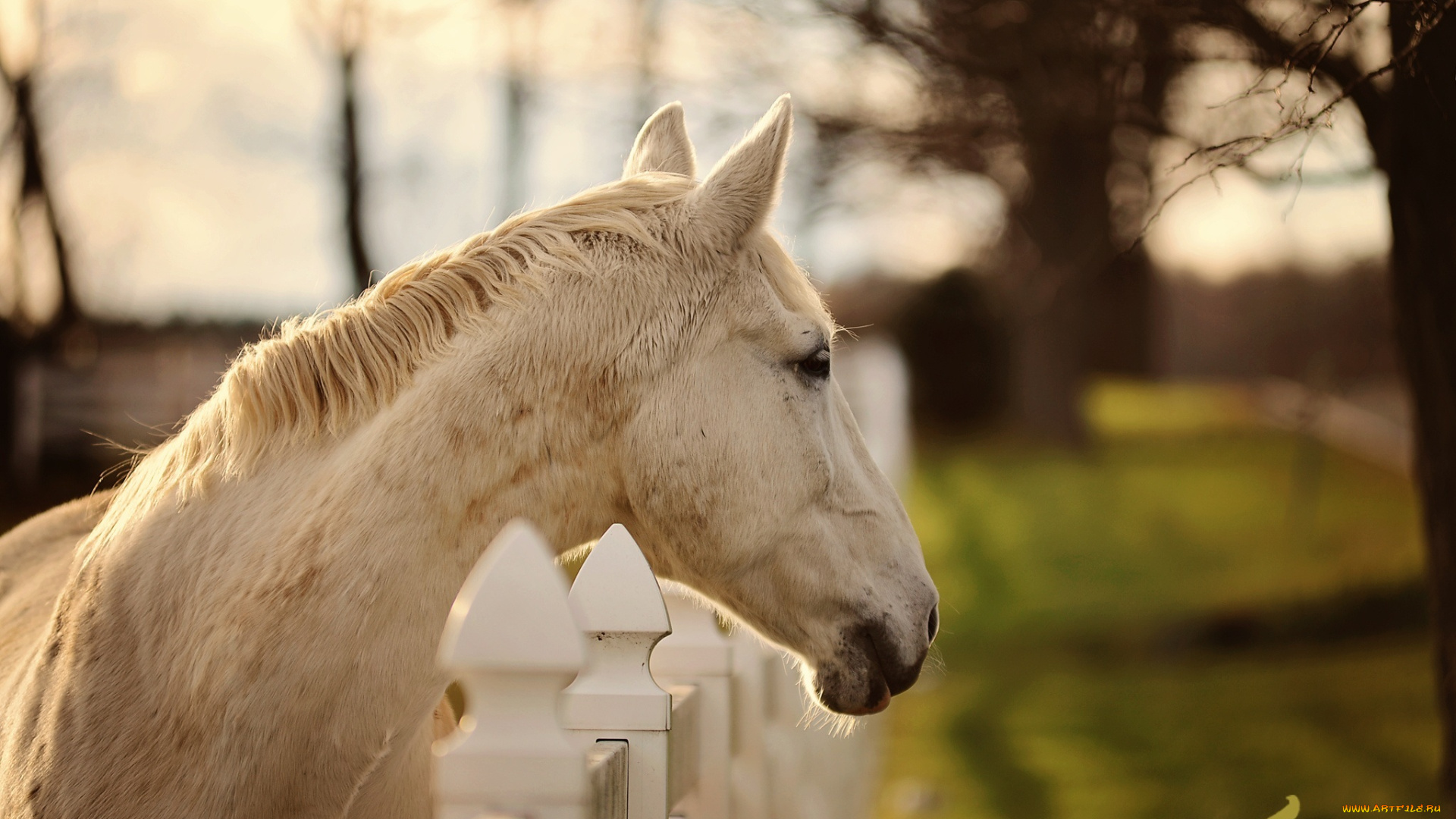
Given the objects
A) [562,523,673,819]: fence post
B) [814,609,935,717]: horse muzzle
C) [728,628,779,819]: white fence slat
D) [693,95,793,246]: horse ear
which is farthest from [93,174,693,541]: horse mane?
[728,628,779,819]: white fence slat

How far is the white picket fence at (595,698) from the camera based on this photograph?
112cm

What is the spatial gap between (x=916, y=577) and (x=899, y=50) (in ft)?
9.64

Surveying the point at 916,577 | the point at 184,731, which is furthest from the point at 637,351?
the point at 184,731

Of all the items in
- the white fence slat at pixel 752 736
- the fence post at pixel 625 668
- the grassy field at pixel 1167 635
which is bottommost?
the grassy field at pixel 1167 635

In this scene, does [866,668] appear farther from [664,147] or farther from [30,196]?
[30,196]

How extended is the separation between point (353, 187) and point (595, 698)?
404 inches

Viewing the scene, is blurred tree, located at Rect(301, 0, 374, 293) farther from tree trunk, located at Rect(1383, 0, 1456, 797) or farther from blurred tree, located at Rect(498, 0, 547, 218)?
tree trunk, located at Rect(1383, 0, 1456, 797)

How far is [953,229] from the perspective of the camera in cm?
1100

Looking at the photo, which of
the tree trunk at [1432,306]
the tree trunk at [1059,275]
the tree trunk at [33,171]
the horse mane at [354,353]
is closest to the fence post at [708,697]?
the horse mane at [354,353]

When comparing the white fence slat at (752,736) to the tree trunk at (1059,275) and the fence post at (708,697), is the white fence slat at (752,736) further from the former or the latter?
the tree trunk at (1059,275)

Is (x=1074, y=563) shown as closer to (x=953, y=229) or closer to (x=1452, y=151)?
(x=953, y=229)

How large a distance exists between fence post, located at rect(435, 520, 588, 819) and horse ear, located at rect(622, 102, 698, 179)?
5.13ft

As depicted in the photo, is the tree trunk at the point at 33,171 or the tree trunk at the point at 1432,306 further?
the tree trunk at the point at 33,171

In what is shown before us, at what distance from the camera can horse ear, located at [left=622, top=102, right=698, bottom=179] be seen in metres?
2.54
